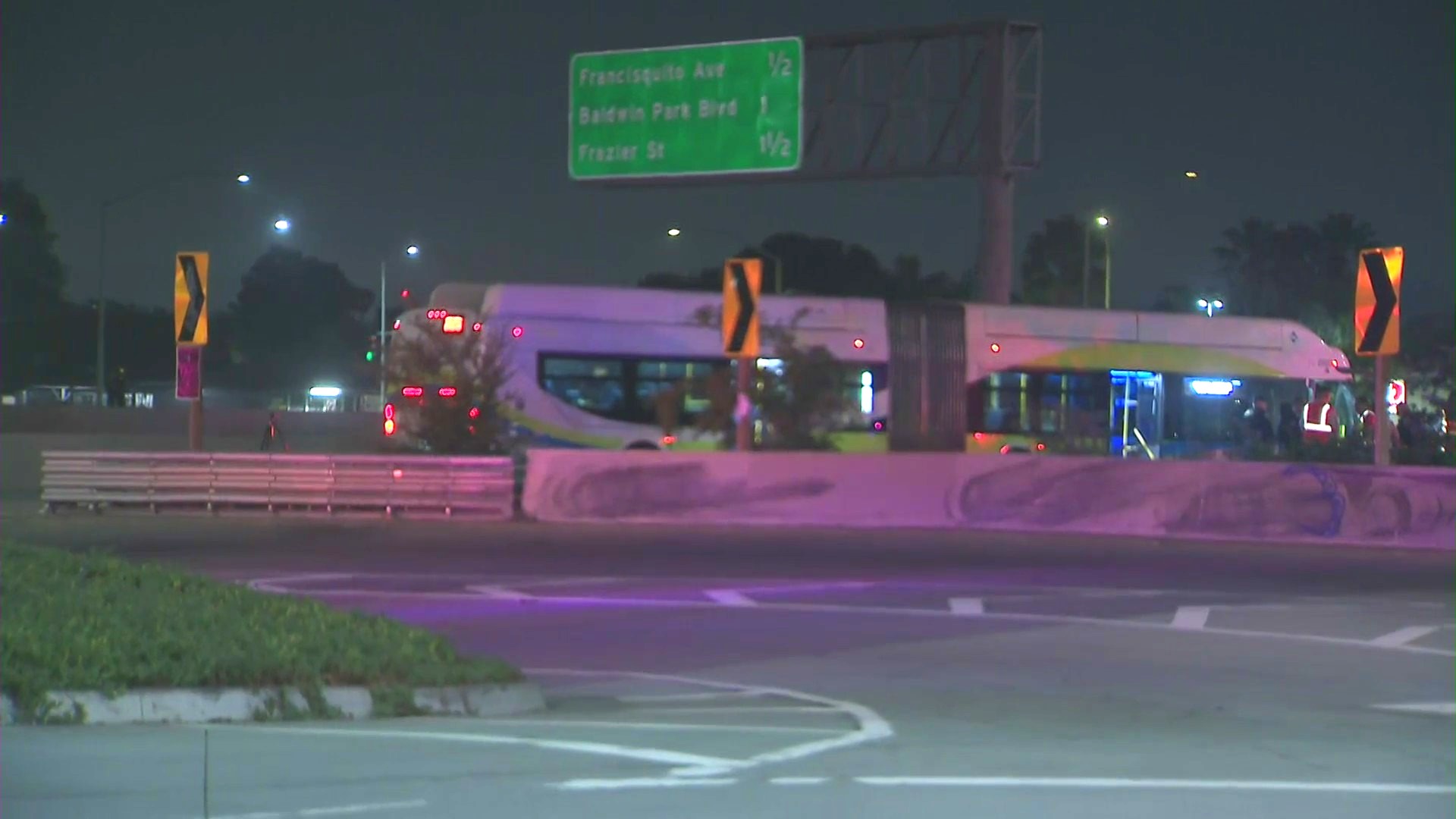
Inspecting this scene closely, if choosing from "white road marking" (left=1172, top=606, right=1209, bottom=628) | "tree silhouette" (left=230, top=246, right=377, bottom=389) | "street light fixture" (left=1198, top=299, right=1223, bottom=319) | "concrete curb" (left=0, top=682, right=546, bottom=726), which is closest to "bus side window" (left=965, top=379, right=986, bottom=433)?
"white road marking" (left=1172, top=606, right=1209, bottom=628)

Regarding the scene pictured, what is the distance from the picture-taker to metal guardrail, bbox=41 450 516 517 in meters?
29.1

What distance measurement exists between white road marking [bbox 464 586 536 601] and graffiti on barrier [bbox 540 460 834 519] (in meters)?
9.36

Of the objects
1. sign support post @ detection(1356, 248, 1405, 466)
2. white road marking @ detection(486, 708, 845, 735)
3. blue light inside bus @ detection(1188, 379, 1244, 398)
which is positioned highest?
sign support post @ detection(1356, 248, 1405, 466)

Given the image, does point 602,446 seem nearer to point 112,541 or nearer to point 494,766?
point 112,541

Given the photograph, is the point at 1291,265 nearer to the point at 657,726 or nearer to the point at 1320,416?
the point at 1320,416

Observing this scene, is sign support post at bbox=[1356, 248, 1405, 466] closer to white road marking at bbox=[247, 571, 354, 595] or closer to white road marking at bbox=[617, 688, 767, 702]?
white road marking at bbox=[247, 571, 354, 595]

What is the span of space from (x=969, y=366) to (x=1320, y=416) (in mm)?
8110

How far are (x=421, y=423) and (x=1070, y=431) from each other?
1448 centimetres

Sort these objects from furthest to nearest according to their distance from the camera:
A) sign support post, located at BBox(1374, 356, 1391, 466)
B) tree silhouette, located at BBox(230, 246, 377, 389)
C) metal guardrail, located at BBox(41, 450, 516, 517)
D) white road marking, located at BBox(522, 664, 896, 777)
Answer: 1. tree silhouette, located at BBox(230, 246, 377, 389)
2. metal guardrail, located at BBox(41, 450, 516, 517)
3. sign support post, located at BBox(1374, 356, 1391, 466)
4. white road marking, located at BBox(522, 664, 896, 777)

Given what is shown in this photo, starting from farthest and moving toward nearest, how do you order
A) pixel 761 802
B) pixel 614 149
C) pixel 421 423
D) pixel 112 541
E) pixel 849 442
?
pixel 849 442, pixel 421 423, pixel 614 149, pixel 112 541, pixel 761 802

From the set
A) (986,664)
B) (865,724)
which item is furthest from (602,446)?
(865,724)

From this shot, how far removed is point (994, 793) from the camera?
8.92 m

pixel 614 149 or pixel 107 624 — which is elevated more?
pixel 614 149

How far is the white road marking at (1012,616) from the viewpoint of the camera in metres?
16.1
